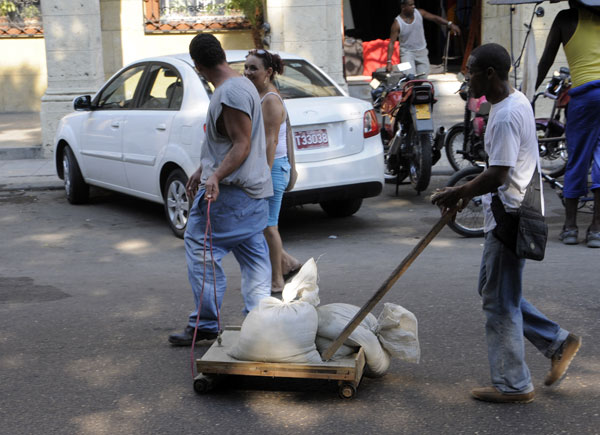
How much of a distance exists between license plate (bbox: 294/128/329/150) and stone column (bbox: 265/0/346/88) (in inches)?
232

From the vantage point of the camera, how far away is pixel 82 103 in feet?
28.9

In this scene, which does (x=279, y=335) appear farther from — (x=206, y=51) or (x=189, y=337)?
(x=206, y=51)

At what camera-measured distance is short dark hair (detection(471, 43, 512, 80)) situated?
3795mm

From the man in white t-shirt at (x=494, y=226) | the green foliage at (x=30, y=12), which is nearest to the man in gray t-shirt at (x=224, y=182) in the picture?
the man in white t-shirt at (x=494, y=226)

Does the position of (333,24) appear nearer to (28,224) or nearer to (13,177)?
(13,177)

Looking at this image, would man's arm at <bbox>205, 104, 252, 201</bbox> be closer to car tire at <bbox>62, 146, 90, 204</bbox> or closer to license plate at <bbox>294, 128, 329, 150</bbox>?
license plate at <bbox>294, 128, 329, 150</bbox>

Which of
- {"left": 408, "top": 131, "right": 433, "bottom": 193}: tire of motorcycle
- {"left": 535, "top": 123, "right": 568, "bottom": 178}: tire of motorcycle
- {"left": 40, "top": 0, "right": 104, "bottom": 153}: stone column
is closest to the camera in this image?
{"left": 408, "top": 131, "right": 433, "bottom": 193}: tire of motorcycle

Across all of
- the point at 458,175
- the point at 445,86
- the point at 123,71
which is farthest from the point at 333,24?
the point at 458,175

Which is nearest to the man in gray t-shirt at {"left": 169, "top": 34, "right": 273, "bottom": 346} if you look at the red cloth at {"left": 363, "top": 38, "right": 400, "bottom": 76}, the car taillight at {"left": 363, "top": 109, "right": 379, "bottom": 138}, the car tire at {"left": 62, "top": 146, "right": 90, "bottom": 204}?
the car taillight at {"left": 363, "top": 109, "right": 379, "bottom": 138}

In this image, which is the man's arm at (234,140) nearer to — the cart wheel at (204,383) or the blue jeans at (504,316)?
the cart wheel at (204,383)

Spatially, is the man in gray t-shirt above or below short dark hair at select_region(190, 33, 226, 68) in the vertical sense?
below

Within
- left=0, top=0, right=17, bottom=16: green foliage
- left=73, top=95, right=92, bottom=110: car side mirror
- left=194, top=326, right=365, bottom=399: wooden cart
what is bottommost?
left=194, top=326, right=365, bottom=399: wooden cart

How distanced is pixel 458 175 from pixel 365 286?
2.03 m

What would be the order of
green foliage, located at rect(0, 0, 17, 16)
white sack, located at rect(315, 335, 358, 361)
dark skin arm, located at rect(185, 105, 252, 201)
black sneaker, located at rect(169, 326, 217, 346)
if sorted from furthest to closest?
Result: green foliage, located at rect(0, 0, 17, 16)
black sneaker, located at rect(169, 326, 217, 346)
dark skin arm, located at rect(185, 105, 252, 201)
white sack, located at rect(315, 335, 358, 361)
